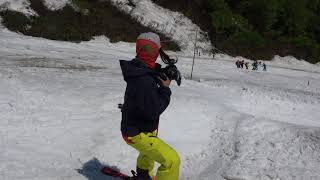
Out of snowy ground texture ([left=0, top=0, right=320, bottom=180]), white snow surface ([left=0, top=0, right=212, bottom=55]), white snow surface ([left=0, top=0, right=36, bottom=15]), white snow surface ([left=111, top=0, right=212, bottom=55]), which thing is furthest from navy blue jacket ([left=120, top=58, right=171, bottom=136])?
white snow surface ([left=111, top=0, right=212, bottom=55])

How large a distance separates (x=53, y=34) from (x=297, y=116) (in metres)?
23.5

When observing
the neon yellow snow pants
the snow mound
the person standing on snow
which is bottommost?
the snow mound

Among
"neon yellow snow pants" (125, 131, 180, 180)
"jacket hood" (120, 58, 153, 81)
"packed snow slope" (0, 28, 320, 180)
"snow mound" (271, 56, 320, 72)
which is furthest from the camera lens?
"snow mound" (271, 56, 320, 72)

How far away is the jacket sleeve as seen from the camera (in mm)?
5383

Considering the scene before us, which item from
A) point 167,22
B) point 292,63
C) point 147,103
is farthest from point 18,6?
point 147,103

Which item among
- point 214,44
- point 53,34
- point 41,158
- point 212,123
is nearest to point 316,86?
point 214,44

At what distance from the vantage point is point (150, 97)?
5.38m

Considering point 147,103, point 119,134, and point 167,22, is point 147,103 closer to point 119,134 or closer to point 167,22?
point 119,134

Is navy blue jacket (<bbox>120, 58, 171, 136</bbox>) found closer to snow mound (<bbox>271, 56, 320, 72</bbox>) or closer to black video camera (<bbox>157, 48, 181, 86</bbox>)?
black video camera (<bbox>157, 48, 181, 86</bbox>)

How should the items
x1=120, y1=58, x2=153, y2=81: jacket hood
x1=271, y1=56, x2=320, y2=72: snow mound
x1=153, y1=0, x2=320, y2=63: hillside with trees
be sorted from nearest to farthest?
x1=120, y1=58, x2=153, y2=81: jacket hood
x1=271, y1=56, x2=320, y2=72: snow mound
x1=153, y1=0, x2=320, y2=63: hillside with trees

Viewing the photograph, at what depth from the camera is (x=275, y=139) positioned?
8.92m

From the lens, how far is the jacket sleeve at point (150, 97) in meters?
5.38

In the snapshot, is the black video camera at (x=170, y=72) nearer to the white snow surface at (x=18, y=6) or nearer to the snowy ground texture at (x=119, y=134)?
the snowy ground texture at (x=119, y=134)

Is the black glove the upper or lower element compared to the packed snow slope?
upper
